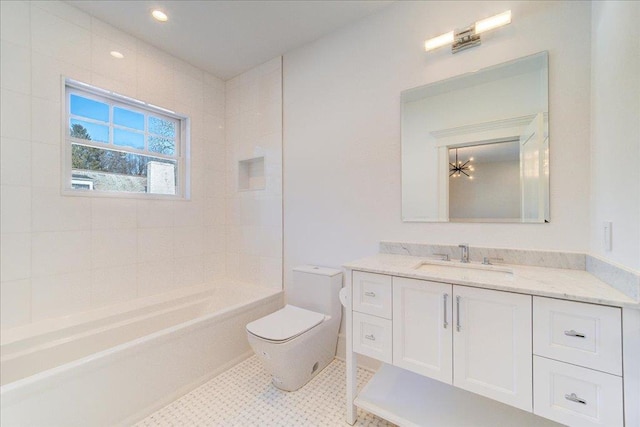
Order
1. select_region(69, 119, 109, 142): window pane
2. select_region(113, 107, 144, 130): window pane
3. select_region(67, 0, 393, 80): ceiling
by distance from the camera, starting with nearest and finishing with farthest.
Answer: select_region(67, 0, 393, 80): ceiling, select_region(69, 119, 109, 142): window pane, select_region(113, 107, 144, 130): window pane

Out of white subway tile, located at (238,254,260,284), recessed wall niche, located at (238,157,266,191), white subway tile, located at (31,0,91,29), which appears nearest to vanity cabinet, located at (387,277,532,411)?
white subway tile, located at (238,254,260,284)

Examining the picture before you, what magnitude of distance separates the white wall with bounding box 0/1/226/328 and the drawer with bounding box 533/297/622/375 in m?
2.69

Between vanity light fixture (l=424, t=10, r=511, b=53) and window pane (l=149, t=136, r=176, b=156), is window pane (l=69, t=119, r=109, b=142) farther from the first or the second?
vanity light fixture (l=424, t=10, r=511, b=53)

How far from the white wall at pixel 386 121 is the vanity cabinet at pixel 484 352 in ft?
1.91

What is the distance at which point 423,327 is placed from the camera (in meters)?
1.27

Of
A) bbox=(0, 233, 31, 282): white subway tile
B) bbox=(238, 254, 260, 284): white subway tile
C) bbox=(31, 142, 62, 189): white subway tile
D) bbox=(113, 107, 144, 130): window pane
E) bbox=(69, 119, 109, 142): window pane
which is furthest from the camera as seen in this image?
bbox=(238, 254, 260, 284): white subway tile

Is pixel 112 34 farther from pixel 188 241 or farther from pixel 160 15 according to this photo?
pixel 188 241

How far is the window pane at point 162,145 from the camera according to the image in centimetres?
251

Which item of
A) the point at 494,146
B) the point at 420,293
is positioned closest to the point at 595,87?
the point at 494,146

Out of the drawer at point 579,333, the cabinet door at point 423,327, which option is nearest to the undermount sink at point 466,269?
the cabinet door at point 423,327

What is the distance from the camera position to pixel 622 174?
1033 mm

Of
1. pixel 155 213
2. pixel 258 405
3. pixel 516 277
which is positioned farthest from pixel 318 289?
pixel 155 213

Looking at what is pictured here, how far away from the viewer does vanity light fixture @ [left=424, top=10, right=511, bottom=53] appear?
149 centimetres

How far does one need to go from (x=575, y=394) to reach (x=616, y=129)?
3.44ft
